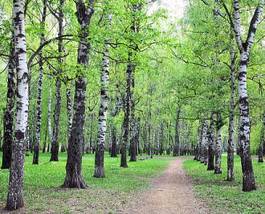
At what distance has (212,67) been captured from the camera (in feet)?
76.2

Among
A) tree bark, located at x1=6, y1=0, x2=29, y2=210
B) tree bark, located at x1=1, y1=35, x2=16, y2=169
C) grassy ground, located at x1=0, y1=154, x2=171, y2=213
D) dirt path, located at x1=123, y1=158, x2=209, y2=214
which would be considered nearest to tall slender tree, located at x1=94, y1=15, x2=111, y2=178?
grassy ground, located at x1=0, y1=154, x2=171, y2=213

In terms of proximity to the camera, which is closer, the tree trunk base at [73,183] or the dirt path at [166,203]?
the dirt path at [166,203]

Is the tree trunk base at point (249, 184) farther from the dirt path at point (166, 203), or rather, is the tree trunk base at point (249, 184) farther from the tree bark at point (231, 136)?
the tree bark at point (231, 136)

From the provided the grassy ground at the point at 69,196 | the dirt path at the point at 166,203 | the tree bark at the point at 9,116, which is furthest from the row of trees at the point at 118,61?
the dirt path at the point at 166,203

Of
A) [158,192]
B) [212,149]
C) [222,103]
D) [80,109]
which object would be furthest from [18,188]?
[212,149]

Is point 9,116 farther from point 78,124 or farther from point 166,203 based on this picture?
point 166,203

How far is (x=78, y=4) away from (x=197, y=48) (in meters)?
10.3

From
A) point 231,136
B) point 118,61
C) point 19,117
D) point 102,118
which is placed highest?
point 118,61

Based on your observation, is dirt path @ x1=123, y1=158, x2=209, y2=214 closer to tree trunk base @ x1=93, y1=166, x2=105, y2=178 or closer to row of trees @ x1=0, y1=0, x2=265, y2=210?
row of trees @ x1=0, y1=0, x2=265, y2=210

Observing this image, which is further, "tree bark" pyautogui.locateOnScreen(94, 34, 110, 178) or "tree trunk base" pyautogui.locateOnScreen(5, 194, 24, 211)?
"tree bark" pyautogui.locateOnScreen(94, 34, 110, 178)

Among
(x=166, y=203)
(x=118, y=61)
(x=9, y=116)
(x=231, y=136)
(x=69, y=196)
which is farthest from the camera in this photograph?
(x=9, y=116)

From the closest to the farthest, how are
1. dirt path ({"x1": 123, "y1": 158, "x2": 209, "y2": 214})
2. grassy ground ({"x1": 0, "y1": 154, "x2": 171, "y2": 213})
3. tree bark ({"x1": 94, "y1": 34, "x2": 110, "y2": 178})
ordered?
grassy ground ({"x1": 0, "y1": 154, "x2": 171, "y2": 213}), dirt path ({"x1": 123, "y1": 158, "x2": 209, "y2": 214}), tree bark ({"x1": 94, "y1": 34, "x2": 110, "y2": 178})

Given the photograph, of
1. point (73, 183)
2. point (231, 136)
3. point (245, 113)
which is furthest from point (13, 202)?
point (231, 136)

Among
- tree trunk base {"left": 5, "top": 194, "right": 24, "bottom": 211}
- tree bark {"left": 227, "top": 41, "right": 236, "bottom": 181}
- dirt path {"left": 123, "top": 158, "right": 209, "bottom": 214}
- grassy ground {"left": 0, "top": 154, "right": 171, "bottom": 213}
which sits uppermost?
tree bark {"left": 227, "top": 41, "right": 236, "bottom": 181}
